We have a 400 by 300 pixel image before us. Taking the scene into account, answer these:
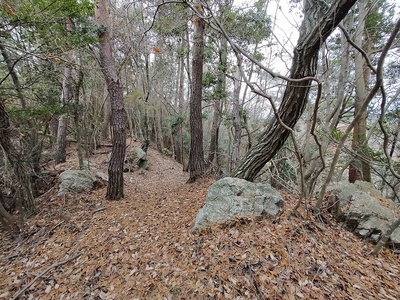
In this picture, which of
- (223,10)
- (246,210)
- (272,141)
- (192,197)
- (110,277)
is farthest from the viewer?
(223,10)

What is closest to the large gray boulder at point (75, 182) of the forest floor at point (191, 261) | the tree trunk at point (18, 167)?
the tree trunk at point (18, 167)

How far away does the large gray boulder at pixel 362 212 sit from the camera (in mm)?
2811

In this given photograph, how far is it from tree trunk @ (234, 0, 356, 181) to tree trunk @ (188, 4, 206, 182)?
199cm

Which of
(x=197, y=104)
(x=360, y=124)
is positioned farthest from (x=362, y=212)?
(x=197, y=104)

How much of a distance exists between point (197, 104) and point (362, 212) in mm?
3978

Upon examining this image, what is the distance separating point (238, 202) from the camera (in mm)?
3086

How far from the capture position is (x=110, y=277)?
254 cm

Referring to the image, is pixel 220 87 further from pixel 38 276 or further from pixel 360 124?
pixel 38 276

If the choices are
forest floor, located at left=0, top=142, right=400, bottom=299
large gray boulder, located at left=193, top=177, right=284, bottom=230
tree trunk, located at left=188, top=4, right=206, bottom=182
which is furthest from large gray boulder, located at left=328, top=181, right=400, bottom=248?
tree trunk, located at left=188, top=4, right=206, bottom=182

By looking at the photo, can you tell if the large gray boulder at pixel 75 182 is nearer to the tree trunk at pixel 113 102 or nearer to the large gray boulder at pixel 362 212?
the tree trunk at pixel 113 102

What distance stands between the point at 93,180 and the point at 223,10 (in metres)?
5.75

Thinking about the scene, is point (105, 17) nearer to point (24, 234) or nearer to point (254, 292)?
point (24, 234)

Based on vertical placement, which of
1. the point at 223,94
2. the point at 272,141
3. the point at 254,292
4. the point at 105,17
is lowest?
the point at 254,292

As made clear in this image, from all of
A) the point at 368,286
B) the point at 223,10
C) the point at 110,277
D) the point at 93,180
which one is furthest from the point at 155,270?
the point at 223,10
